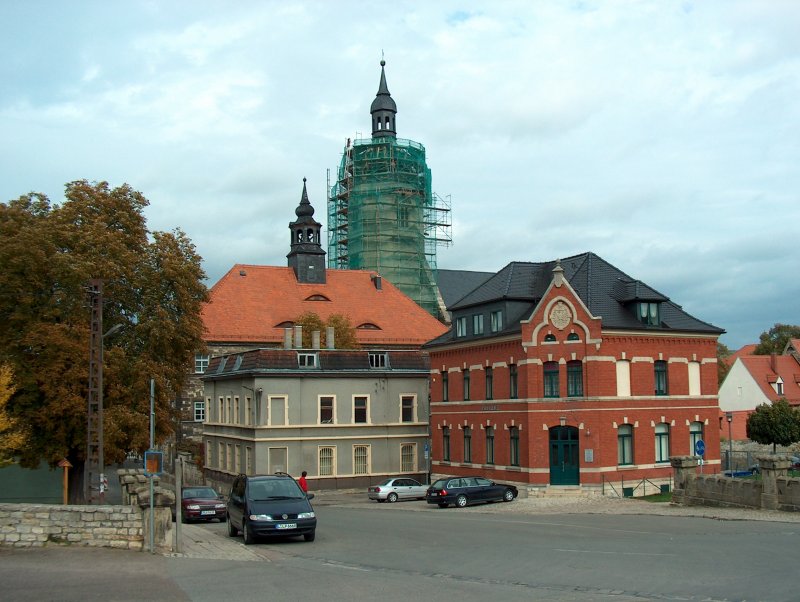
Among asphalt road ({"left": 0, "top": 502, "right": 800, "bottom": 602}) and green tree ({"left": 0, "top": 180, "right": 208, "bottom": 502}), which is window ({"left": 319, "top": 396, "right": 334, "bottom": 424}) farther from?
asphalt road ({"left": 0, "top": 502, "right": 800, "bottom": 602})

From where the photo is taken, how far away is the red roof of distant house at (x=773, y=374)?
7831 centimetres

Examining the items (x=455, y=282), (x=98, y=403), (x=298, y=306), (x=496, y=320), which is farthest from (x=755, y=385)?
(x=98, y=403)

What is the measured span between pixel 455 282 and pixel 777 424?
40.9m

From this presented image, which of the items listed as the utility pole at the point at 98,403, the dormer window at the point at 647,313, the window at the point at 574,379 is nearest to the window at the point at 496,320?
the window at the point at 574,379

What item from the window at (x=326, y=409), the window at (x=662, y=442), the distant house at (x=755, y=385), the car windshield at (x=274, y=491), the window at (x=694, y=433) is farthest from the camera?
the distant house at (x=755, y=385)

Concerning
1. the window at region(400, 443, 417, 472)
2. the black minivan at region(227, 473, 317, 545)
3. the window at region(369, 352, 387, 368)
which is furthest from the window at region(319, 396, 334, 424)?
the black minivan at region(227, 473, 317, 545)

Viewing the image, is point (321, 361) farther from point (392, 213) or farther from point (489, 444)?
point (392, 213)

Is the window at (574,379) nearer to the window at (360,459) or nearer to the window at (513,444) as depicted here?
the window at (513,444)

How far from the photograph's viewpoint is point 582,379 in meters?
38.8

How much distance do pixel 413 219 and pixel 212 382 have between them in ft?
112

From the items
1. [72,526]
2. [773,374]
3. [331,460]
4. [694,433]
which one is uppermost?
[773,374]

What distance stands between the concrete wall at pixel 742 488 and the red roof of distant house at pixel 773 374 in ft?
162

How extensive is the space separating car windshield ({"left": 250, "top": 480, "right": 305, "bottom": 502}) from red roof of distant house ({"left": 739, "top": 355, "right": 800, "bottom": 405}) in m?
64.7

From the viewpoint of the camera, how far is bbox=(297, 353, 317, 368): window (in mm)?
48375
